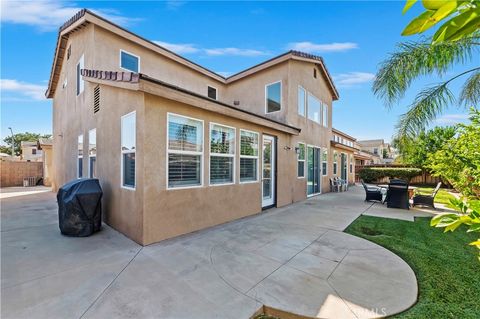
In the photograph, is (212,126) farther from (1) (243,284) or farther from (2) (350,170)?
(2) (350,170)

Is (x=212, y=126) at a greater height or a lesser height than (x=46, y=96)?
lesser

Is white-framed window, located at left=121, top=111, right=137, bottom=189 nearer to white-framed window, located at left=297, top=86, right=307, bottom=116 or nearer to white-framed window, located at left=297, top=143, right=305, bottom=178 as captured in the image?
white-framed window, located at left=297, top=143, right=305, bottom=178

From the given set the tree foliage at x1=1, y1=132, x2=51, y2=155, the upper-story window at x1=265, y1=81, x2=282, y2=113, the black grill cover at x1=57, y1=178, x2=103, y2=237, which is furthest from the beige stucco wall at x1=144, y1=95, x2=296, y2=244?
the tree foliage at x1=1, y1=132, x2=51, y2=155

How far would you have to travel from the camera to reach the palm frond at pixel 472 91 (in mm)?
6043

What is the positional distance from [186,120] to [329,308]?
5119mm

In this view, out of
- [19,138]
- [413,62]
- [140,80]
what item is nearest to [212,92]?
[140,80]

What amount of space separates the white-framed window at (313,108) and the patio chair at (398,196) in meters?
5.43

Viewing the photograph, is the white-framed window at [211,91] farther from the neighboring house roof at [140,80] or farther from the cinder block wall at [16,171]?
the cinder block wall at [16,171]

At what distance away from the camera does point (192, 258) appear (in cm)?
455

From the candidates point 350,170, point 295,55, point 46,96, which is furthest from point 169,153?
point 350,170

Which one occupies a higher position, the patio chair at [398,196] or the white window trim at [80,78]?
the white window trim at [80,78]

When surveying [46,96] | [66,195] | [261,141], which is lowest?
[66,195]

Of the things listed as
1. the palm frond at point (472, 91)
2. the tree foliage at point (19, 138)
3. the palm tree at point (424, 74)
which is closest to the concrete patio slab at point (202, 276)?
the palm tree at point (424, 74)

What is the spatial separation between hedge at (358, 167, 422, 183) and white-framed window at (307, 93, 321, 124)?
1383cm
